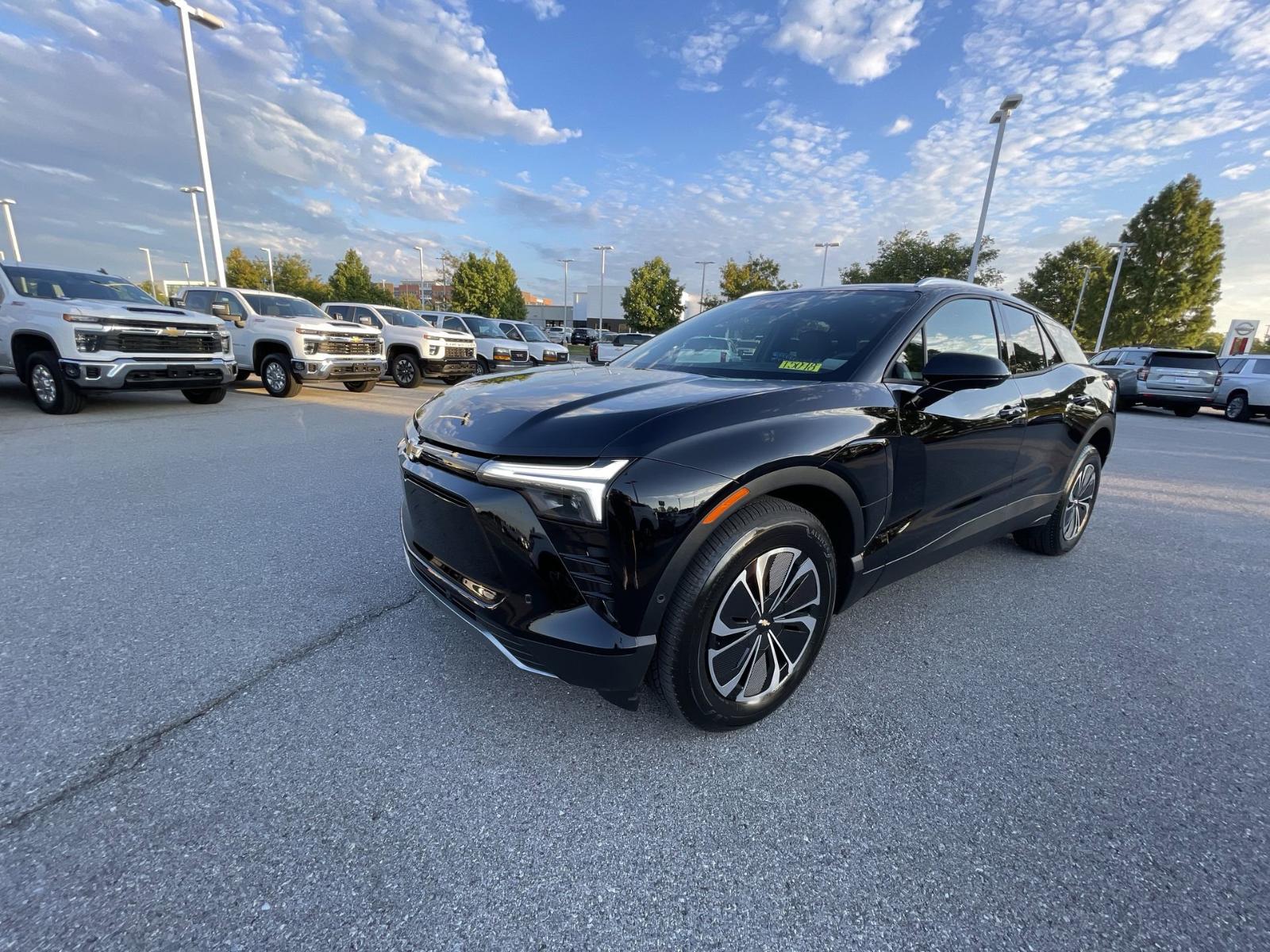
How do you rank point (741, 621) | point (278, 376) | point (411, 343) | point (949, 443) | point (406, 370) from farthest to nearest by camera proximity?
point (406, 370) → point (411, 343) → point (278, 376) → point (949, 443) → point (741, 621)

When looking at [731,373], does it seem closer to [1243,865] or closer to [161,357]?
[1243,865]

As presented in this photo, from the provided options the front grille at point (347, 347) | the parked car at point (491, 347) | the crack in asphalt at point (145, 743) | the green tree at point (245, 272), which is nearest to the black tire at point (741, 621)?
the crack in asphalt at point (145, 743)

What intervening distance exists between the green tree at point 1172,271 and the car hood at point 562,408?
147ft

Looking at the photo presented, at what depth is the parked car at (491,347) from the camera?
1598cm

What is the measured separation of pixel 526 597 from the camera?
176cm

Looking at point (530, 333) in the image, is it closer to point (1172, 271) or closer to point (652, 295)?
point (652, 295)

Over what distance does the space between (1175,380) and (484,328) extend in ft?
62.3

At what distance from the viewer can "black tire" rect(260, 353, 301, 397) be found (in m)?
10.4

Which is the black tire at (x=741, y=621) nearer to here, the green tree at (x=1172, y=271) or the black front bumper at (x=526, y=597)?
the black front bumper at (x=526, y=597)

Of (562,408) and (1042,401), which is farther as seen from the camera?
(1042,401)

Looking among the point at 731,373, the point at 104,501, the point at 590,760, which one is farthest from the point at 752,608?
the point at 104,501

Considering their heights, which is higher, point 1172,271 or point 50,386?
point 1172,271

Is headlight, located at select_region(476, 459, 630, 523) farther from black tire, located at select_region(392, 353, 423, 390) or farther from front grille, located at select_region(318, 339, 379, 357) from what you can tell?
black tire, located at select_region(392, 353, 423, 390)

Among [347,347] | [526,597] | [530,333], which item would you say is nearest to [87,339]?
[347,347]
